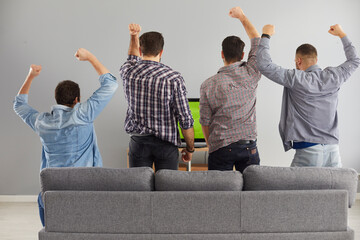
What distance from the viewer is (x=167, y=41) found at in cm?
525

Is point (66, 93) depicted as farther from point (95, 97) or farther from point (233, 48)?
point (233, 48)

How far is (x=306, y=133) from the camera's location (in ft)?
9.20

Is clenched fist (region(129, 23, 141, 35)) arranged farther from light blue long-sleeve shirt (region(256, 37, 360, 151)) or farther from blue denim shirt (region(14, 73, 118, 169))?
light blue long-sleeve shirt (region(256, 37, 360, 151))

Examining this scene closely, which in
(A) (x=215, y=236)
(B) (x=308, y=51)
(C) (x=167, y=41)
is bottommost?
(A) (x=215, y=236)

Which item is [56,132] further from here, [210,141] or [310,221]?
[310,221]

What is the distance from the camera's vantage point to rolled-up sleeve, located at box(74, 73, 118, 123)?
2688mm

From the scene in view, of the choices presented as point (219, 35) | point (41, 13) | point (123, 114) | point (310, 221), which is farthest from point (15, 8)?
point (310, 221)

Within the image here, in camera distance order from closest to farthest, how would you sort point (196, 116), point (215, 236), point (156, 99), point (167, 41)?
point (215, 236) < point (156, 99) < point (196, 116) < point (167, 41)

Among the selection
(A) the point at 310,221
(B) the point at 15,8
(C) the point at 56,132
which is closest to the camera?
(A) the point at 310,221

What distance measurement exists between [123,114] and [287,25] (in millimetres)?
2201

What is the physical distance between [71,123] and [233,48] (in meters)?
1.13

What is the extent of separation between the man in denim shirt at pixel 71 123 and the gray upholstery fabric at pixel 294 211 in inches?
43.0

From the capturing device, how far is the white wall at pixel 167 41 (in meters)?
5.21

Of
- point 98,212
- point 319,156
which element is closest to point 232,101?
point 319,156
